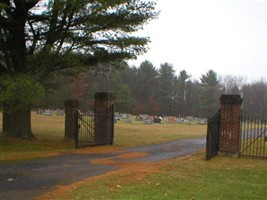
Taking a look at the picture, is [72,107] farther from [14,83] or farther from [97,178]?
[97,178]

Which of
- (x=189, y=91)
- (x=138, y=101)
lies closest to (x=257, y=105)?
(x=189, y=91)

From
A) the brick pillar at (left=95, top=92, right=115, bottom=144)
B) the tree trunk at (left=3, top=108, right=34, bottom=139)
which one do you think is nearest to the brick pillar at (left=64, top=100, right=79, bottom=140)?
the brick pillar at (left=95, top=92, right=115, bottom=144)

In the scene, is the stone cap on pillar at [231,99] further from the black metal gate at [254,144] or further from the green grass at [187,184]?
the green grass at [187,184]

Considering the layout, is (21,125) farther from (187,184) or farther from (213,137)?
(187,184)

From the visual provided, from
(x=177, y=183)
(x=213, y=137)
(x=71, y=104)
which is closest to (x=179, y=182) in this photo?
(x=177, y=183)

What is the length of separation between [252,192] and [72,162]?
682 cm

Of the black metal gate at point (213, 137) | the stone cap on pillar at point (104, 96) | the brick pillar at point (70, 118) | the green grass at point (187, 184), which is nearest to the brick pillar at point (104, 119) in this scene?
the stone cap on pillar at point (104, 96)

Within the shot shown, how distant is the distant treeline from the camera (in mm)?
78438

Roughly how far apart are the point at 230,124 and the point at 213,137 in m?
0.89

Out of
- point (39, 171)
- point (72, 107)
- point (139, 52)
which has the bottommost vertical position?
point (39, 171)

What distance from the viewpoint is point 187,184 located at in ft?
31.0

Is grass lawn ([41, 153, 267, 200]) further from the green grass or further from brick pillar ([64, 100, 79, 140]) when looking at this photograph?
brick pillar ([64, 100, 79, 140])

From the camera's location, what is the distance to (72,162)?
1353cm

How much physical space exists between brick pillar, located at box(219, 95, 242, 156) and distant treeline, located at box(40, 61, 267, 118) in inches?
2314
